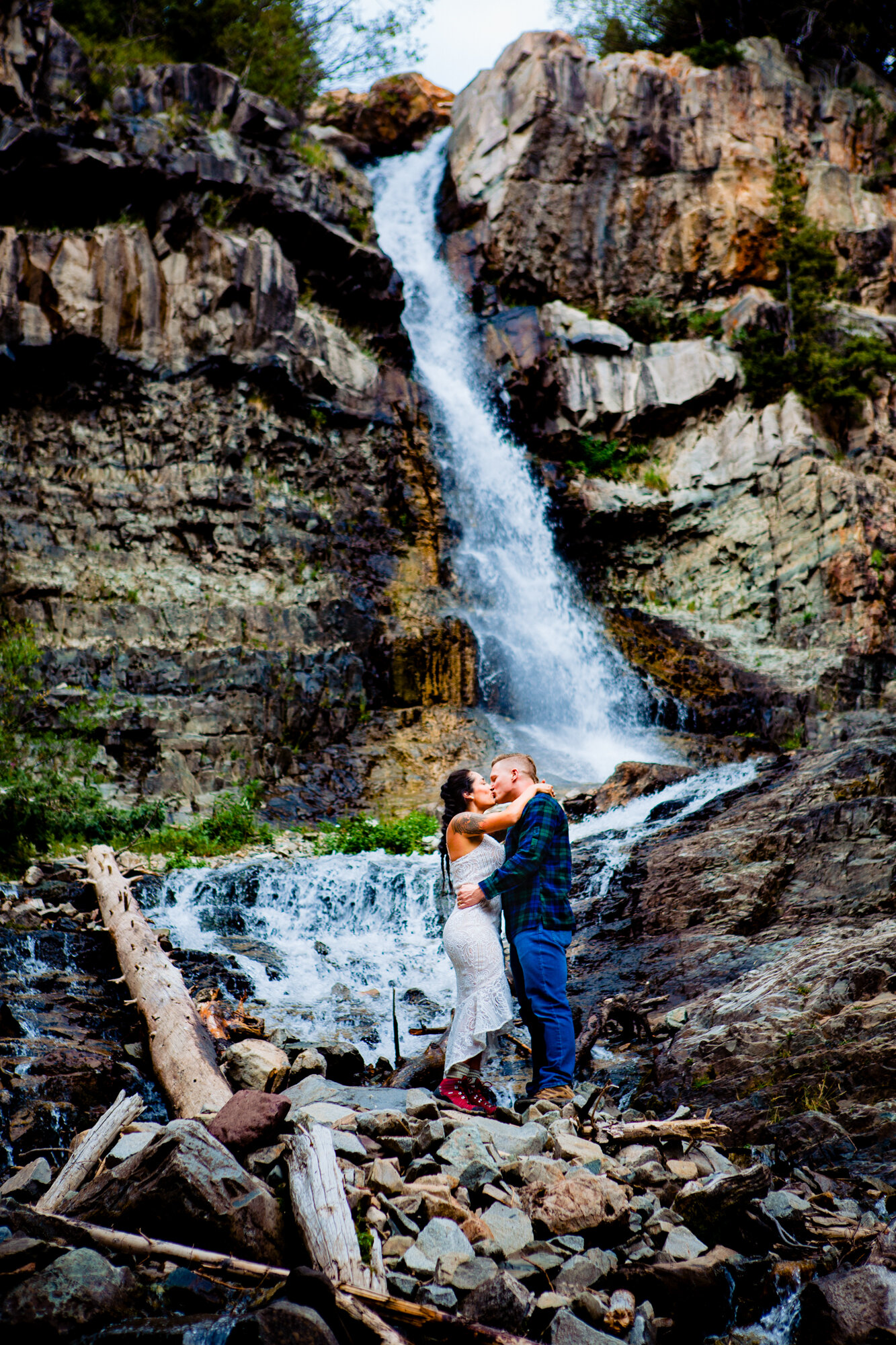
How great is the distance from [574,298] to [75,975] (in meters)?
21.4

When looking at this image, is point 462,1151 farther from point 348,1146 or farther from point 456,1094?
point 456,1094

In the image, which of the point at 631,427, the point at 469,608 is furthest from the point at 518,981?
the point at 631,427

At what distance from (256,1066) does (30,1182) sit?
1466 mm

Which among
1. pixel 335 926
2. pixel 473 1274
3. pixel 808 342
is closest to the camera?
pixel 473 1274

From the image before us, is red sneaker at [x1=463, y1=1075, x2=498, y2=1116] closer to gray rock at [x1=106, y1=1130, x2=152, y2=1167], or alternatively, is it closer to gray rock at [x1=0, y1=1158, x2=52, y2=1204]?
gray rock at [x1=106, y1=1130, x2=152, y2=1167]

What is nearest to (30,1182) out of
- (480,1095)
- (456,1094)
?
(456,1094)

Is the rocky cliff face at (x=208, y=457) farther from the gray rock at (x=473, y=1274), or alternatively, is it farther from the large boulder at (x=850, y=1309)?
the large boulder at (x=850, y=1309)

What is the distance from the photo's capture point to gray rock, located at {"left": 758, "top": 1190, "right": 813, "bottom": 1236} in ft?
11.3

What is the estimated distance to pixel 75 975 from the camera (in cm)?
729

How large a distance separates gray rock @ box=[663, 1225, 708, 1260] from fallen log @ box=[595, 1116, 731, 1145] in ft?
2.81

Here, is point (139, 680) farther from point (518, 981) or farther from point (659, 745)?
point (518, 981)

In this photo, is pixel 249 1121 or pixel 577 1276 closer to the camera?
pixel 577 1276

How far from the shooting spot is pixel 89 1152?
3.62m

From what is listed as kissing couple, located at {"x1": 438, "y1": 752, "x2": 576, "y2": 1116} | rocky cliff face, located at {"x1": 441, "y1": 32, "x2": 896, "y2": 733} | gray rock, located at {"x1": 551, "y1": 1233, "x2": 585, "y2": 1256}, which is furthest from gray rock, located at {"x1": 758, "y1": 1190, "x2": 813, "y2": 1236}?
rocky cliff face, located at {"x1": 441, "y1": 32, "x2": 896, "y2": 733}
